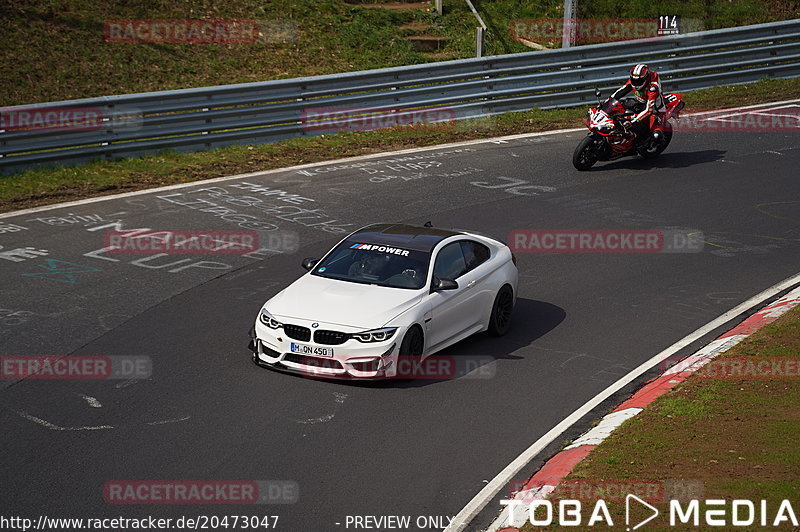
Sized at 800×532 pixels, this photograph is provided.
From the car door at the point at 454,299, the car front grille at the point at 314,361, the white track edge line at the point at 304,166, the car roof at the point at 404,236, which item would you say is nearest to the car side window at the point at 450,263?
the car door at the point at 454,299

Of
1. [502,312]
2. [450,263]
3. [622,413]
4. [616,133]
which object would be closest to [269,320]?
[450,263]

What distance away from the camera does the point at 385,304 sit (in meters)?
10.6

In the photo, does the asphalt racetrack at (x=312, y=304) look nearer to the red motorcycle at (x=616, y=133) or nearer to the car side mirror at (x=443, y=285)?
the red motorcycle at (x=616, y=133)

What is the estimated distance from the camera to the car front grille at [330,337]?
33.4ft

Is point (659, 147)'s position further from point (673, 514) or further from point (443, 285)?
point (673, 514)

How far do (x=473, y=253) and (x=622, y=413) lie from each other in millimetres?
3147

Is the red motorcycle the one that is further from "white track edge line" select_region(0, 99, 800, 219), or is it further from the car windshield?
the car windshield

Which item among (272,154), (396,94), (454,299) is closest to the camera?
(454,299)

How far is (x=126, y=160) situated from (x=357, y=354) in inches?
428

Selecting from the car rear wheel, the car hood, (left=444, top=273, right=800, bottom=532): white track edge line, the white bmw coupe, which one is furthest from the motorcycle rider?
the car hood

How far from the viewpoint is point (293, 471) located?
329 inches

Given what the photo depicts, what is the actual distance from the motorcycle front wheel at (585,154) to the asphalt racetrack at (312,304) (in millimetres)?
198

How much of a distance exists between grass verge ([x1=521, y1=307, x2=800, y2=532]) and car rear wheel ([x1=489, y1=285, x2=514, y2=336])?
2501 mm

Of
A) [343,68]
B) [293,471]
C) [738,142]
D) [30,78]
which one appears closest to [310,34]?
[343,68]
